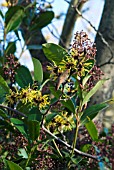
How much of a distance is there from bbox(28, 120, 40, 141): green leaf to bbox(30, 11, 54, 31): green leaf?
604 mm

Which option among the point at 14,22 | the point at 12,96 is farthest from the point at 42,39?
the point at 12,96

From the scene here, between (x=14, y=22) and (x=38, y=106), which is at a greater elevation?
(x=14, y=22)

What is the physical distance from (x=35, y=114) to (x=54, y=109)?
213 millimetres

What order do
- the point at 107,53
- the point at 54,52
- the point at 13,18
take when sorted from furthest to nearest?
1. the point at 107,53
2. the point at 13,18
3. the point at 54,52

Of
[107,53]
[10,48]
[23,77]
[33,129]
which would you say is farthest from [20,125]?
[107,53]

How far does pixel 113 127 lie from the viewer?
1004 mm

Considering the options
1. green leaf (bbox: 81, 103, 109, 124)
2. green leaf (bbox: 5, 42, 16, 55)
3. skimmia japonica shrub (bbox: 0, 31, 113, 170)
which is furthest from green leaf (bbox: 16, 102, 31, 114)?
green leaf (bbox: 5, 42, 16, 55)

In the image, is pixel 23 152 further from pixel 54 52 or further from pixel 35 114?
pixel 54 52

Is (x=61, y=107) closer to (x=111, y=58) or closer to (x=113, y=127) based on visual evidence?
(x=113, y=127)

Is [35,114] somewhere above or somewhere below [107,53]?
below

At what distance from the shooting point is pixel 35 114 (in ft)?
2.60

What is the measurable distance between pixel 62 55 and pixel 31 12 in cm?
76

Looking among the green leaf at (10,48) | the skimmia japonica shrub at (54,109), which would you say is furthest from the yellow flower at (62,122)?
the green leaf at (10,48)

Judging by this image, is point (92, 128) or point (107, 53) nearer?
point (92, 128)
